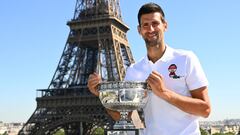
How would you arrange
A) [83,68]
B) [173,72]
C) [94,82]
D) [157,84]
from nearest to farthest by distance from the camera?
1. [157,84]
2. [173,72]
3. [94,82]
4. [83,68]

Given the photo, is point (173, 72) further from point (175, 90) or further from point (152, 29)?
point (152, 29)

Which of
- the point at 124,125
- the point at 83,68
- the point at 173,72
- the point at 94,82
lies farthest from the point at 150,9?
the point at 83,68

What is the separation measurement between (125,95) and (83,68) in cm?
4386

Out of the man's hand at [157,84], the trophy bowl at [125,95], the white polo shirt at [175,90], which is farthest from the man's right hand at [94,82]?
the man's hand at [157,84]

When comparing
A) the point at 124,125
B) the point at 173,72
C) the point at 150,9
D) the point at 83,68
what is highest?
the point at 83,68

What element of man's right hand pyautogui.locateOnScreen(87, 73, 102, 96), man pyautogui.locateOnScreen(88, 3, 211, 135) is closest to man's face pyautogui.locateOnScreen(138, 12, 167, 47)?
man pyautogui.locateOnScreen(88, 3, 211, 135)

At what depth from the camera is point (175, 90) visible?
3.73m

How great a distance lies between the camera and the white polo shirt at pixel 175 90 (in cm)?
361

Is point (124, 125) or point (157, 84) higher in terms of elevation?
point (157, 84)

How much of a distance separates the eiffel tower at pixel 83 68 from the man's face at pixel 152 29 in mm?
37142

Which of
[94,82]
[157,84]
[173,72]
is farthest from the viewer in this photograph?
[94,82]

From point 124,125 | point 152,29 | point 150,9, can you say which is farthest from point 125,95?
point 150,9

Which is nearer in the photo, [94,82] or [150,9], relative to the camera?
[150,9]

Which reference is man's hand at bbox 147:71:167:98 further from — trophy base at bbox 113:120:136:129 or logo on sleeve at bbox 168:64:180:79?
trophy base at bbox 113:120:136:129
